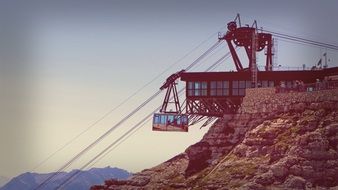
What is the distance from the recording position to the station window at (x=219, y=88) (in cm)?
11394

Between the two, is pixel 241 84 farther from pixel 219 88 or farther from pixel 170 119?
pixel 170 119

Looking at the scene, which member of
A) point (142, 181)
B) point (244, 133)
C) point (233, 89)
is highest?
point (233, 89)

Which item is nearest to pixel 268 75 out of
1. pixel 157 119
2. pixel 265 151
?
pixel 157 119

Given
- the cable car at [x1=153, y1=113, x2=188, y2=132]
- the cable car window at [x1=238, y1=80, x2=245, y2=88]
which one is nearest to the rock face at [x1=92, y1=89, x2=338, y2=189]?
the cable car at [x1=153, y1=113, x2=188, y2=132]

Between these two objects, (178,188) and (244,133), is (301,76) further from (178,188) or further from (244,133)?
(178,188)

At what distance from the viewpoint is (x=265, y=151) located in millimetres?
95375

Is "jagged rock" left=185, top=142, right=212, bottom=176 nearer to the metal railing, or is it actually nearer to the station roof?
the station roof

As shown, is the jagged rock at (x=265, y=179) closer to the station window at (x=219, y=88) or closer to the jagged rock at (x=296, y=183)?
the jagged rock at (x=296, y=183)

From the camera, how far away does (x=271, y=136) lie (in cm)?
9656

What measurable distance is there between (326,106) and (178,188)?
25605mm

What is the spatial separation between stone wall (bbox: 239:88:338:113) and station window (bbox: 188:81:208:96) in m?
9.27

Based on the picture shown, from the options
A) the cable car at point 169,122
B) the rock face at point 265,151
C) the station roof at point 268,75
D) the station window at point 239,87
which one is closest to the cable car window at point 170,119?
the cable car at point 169,122

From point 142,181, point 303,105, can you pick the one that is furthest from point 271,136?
point 142,181

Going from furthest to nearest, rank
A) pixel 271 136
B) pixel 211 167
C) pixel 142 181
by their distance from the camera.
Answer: pixel 142 181 < pixel 211 167 < pixel 271 136
